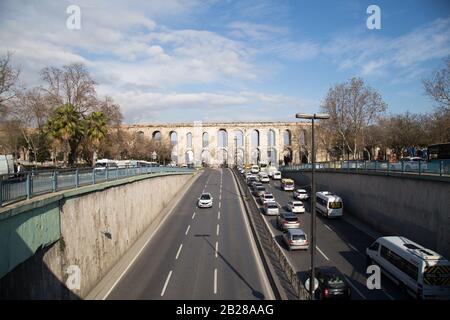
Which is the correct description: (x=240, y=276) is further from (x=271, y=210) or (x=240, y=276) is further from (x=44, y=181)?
(x=271, y=210)

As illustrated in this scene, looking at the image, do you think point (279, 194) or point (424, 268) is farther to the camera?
point (279, 194)

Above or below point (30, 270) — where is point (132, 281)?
below

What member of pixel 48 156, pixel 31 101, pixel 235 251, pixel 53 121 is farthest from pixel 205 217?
pixel 48 156

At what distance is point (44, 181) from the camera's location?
13039 mm

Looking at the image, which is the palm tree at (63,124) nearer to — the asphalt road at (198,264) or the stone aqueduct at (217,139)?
the asphalt road at (198,264)

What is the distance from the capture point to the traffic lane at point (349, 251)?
17.0 metres

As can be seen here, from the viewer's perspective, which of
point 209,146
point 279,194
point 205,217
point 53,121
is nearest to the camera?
point 205,217

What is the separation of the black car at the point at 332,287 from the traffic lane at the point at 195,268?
16.4ft

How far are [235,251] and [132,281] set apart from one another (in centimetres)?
777

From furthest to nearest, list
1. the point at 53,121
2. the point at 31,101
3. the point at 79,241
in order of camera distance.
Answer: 1. the point at 31,101
2. the point at 53,121
3. the point at 79,241

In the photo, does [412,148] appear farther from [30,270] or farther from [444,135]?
[30,270]


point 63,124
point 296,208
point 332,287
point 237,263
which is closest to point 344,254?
point 237,263

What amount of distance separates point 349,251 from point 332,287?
29.5ft

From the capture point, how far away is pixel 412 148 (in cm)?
6419
